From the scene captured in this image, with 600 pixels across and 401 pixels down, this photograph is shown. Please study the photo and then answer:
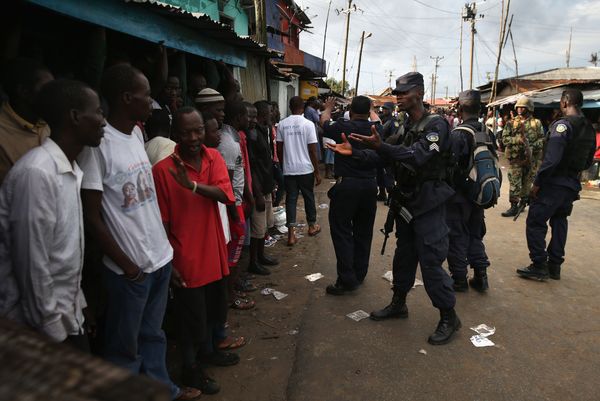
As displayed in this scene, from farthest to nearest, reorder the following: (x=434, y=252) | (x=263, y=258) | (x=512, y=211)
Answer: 1. (x=512, y=211)
2. (x=263, y=258)
3. (x=434, y=252)

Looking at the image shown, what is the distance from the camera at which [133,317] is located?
2.12 m

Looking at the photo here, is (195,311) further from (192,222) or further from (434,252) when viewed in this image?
(434,252)

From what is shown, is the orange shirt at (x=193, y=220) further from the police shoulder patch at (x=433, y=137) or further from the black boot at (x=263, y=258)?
the black boot at (x=263, y=258)

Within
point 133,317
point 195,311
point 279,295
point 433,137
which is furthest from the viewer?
point 279,295

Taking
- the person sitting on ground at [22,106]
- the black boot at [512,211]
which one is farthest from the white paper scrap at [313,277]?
the black boot at [512,211]

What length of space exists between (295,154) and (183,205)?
11.5 ft

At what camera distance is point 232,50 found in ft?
17.9

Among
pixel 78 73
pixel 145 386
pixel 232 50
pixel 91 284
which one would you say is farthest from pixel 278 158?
pixel 145 386

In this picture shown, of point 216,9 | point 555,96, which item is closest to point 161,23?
point 216,9

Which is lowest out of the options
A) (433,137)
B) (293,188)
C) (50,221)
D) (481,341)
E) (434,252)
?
(481,341)

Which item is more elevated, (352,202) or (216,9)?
(216,9)

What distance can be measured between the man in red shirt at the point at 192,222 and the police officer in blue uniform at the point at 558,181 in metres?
3.75

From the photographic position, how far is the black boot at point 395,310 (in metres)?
3.77

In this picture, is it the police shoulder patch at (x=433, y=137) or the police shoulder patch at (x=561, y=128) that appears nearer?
the police shoulder patch at (x=433, y=137)
